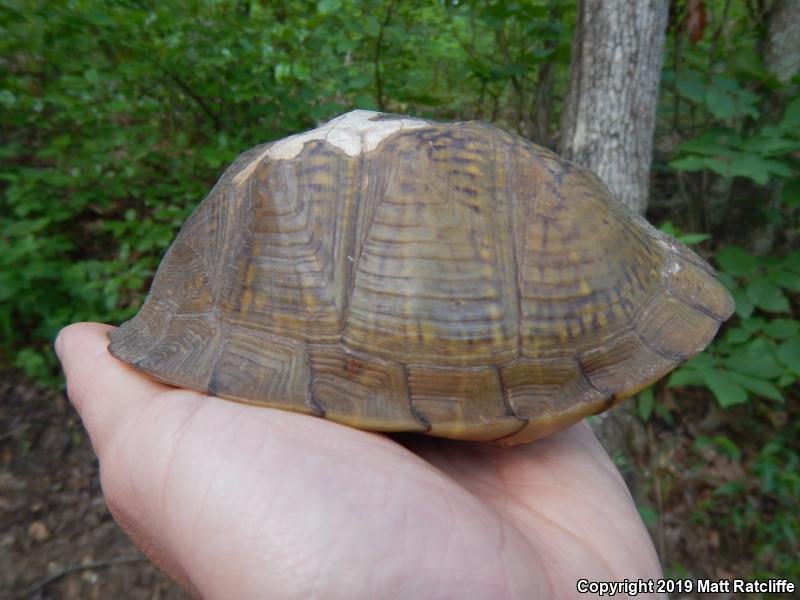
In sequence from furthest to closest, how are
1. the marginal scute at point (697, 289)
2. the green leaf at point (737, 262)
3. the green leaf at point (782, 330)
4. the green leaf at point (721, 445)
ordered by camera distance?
the green leaf at point (721, 445)
the green leaf at point (737, 262)
the green leaf at point (782, 330)
the marginal scute at point (697, 289)

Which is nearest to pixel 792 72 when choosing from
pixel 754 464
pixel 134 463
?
pixel 754 464

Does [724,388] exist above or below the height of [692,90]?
below

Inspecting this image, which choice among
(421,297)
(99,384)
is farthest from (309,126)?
(421,297)

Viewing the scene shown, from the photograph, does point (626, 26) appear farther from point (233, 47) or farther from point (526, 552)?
point (526, 552)

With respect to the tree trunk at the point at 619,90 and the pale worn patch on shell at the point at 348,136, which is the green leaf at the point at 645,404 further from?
the pale worn patch on shell at the point at 348,136

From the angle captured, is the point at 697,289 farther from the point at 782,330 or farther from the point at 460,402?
the point at 782,330

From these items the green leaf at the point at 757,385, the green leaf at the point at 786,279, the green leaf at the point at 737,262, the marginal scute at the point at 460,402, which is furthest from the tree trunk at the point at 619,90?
the marginal scute at the point at 460,402

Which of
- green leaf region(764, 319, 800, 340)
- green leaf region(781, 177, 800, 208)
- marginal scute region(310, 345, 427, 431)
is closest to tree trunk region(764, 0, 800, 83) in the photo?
green leaf region(781, 177, 800, 208)
